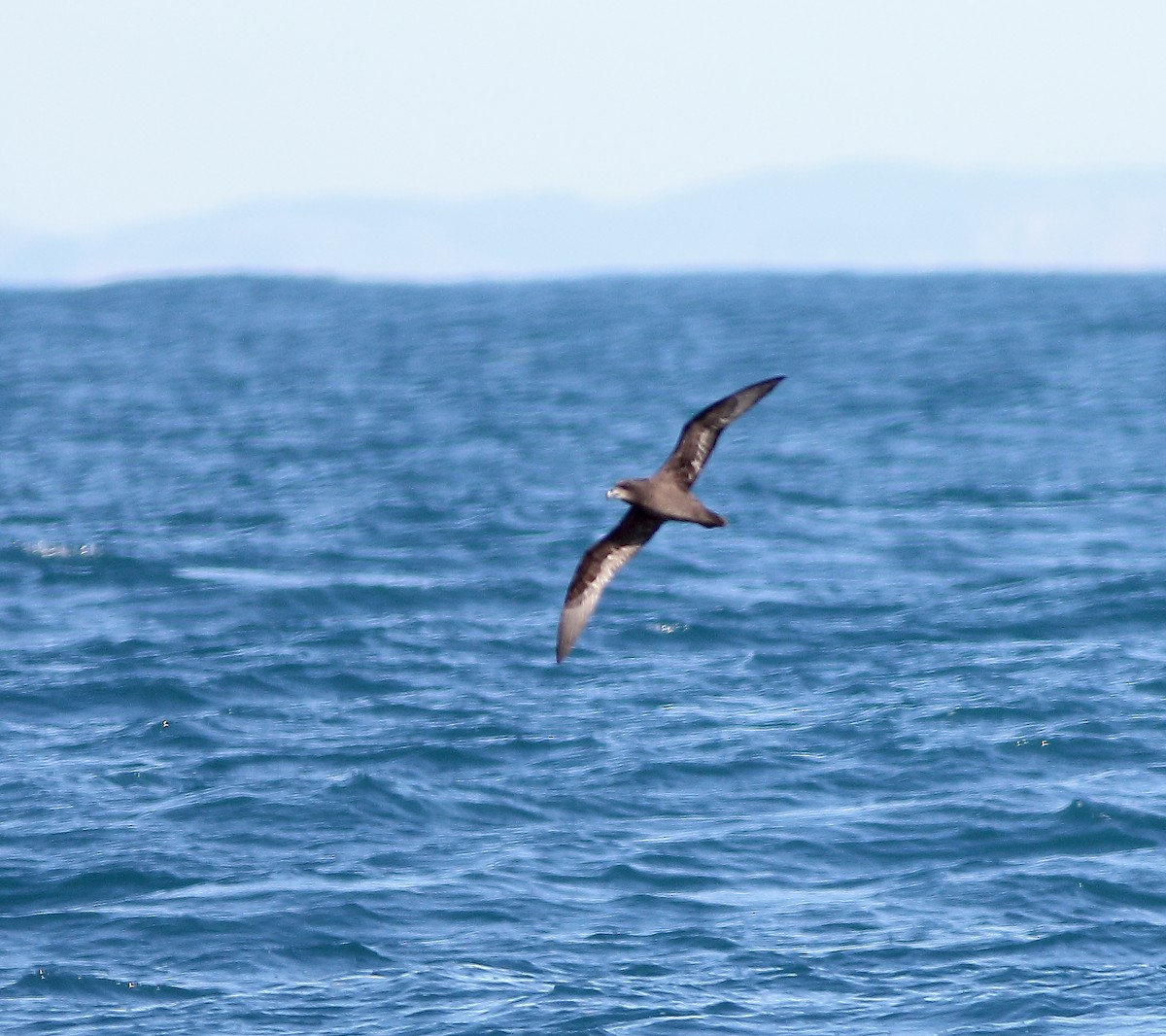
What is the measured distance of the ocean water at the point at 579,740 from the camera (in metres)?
12.4

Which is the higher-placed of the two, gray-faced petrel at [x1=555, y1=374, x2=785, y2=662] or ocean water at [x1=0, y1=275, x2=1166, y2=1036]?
gray-faced petrel at [x1=555, y1=374, x2=785, y2=662]

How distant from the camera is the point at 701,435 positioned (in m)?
12.4

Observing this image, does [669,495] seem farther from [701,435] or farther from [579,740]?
[579,740]

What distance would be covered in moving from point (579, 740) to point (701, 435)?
5.33m

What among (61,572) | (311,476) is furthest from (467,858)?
(311,476)

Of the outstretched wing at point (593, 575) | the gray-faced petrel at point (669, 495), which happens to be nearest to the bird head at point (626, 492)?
the gray-faced petrel at point (669, 495)

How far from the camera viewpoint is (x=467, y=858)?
47.2 ft

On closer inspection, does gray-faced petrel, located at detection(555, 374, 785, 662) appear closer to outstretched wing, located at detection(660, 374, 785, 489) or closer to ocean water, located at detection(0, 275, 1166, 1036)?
outstretched wing, located at detection(660, 374, 785, 489)

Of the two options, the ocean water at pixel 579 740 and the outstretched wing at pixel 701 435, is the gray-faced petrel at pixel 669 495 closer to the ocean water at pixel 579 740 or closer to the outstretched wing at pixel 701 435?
the outstretched wing at pixel 701 435

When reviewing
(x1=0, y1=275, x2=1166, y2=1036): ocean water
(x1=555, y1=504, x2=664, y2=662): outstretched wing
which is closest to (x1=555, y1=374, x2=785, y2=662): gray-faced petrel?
(x1=555, y1=504, x2=664, y2=662): outstretched wing

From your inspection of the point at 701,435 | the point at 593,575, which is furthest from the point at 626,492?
the point at 593,575

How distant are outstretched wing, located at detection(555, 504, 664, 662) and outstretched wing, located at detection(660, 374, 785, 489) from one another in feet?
3.38

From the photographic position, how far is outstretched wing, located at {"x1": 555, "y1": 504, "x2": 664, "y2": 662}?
13.5 metres

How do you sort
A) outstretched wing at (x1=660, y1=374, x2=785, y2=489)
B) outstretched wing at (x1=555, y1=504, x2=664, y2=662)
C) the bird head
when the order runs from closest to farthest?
outstretched wing at (x1=660, y1=374, x2=785, y2=489) < the bird head < outstretched wing at (x1=555, y1=504, x2=664, y2=662)
